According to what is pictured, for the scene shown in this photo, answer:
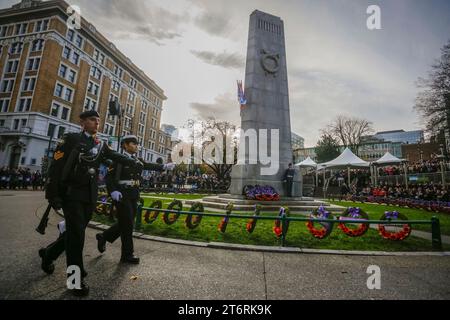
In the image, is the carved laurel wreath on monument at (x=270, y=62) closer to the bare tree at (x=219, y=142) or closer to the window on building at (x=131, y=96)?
the bare tree at (x=219, y=142)

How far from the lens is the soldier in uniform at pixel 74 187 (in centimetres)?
290

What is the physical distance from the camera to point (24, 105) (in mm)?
34562

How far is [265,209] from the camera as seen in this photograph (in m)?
10.5

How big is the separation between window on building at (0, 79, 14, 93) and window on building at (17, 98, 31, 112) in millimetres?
3860

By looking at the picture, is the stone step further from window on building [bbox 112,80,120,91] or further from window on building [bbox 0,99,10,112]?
window on building [bbox 112,80,120,91]

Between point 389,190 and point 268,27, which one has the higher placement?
point 268,27

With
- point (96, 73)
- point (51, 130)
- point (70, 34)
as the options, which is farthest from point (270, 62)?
point (96, 73)

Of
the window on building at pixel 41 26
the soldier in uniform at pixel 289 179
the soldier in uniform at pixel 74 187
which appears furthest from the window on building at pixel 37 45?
the soldier in uniform at pixel 74 187

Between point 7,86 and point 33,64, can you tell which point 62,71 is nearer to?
point 33,64

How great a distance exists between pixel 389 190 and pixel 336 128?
112 ft

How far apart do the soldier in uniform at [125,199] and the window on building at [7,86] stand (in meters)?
46.4

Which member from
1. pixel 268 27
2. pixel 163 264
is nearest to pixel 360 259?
pixel 163 264

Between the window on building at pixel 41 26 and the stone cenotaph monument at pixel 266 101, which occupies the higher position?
the window on building at pixel 41 26
